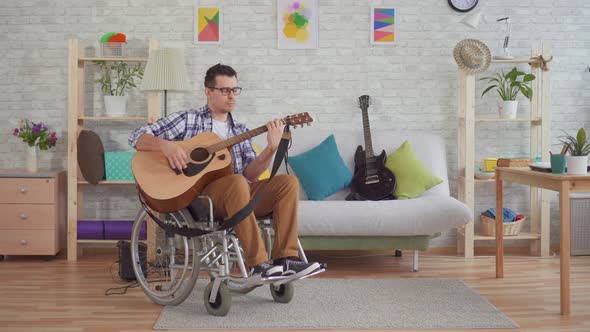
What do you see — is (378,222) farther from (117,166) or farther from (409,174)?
(117,166)

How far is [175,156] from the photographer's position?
126 inches

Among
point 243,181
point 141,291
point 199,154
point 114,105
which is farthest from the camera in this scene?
point 114,105

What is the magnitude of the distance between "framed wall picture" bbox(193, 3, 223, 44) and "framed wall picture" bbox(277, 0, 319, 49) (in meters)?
0.41

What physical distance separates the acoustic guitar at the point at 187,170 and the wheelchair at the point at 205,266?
0.09 metres

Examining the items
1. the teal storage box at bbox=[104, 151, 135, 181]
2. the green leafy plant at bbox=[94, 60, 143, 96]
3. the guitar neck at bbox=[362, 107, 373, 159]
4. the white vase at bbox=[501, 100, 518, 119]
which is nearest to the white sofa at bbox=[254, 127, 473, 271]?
the guitar neck at bbox=[362, 107, 373, 159]

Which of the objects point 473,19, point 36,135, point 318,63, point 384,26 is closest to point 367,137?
point 318,63

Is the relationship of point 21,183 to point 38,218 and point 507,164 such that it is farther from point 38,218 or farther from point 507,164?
point 507,164

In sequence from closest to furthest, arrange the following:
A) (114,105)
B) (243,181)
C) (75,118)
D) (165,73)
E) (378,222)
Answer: (243,181) < (378,222) < (165,73) < (75,118) < (114,105)

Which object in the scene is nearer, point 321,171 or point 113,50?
point 321,171

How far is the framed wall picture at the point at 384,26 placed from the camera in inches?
200

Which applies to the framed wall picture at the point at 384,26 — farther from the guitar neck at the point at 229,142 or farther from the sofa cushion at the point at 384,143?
the guitar neck at the point at 229,142

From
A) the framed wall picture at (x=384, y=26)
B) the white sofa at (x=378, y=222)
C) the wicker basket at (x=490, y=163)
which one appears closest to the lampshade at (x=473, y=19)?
the framed wall picture at (x=384, y=26)

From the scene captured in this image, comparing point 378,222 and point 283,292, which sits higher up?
point 378,222

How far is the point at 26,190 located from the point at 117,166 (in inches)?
22.8
